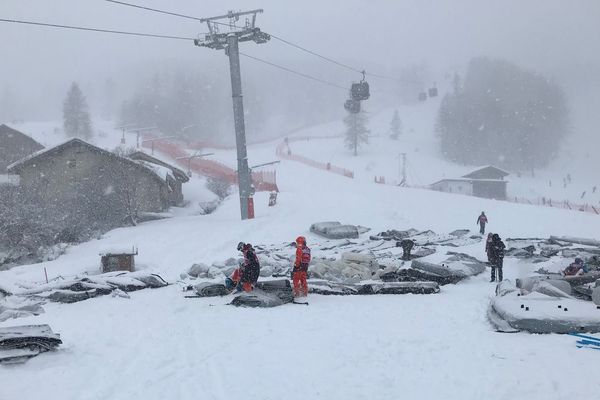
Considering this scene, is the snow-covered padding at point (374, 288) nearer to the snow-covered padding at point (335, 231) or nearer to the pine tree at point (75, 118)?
the snow-covered padding at point (335, 231)

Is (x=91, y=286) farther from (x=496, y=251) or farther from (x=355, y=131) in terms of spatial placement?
→ (x=355, y=131)

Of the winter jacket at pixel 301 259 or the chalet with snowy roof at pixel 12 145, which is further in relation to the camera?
the chalet with snowy roof at pixel 12 145

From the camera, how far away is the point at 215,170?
53.7 m

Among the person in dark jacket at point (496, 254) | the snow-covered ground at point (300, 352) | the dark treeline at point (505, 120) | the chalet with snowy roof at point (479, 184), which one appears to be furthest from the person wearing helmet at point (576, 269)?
the dark treeline at point (505, 120)

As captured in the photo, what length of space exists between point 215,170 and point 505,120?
72.6 metres

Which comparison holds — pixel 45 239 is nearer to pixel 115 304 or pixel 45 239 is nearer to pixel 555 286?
pixel 115 304

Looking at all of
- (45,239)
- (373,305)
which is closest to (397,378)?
(373,305)

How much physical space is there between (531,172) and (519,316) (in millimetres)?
91157

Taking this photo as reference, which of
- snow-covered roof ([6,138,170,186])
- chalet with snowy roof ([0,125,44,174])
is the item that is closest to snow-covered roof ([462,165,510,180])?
snow-covered roof ([6,138,170,186])

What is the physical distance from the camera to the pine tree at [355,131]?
84.1 metres

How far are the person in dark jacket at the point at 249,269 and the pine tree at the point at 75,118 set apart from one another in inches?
3083

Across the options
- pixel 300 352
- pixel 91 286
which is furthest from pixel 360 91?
pixel 300 352

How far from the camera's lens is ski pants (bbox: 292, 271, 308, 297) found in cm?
1280

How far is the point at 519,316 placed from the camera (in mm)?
9312
